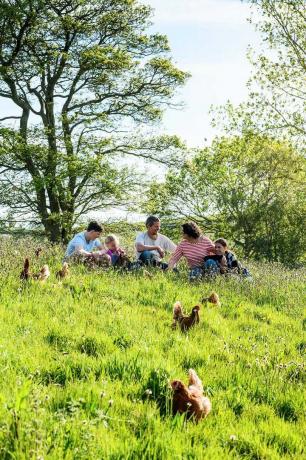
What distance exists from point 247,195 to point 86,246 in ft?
43.7

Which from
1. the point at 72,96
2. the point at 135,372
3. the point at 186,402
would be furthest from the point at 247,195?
the point at 186,402

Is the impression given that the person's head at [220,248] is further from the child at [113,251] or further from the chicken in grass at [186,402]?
the chicken in grass at [186,402]

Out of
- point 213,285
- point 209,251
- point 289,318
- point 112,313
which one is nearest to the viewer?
point 112,313

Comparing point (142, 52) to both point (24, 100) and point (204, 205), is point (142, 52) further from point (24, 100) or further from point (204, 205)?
point (204, 205)

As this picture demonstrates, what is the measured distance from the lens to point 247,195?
2278 cm

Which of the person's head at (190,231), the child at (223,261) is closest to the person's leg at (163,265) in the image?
the person's head at (190,231)

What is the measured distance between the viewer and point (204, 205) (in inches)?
966

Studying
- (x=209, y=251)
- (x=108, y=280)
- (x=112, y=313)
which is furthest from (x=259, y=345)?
(x=209, y=251)

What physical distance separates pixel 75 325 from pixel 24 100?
21049 mm

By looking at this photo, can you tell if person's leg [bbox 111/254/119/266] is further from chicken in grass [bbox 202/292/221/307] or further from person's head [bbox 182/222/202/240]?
chicken in grass [bbox 202/292/221/307]

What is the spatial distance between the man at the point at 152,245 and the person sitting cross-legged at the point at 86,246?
898 millimetres

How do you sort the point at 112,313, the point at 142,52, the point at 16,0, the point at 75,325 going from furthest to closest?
1. the point at 142,52
2. the point at 16,0
3. the point at 112,313
4. the point at 75,325

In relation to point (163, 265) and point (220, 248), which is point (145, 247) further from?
point (220, 248)

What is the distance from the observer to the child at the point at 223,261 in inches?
409
